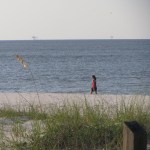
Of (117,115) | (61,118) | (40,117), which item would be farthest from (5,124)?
(117,115)

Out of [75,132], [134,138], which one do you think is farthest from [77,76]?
[134,138]

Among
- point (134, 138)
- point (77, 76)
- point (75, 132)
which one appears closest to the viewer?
point (134, 138)

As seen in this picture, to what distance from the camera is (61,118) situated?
5.53m

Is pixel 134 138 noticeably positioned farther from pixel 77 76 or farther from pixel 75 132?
pixel 77 76

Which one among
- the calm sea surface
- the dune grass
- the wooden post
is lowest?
the calm sea surface

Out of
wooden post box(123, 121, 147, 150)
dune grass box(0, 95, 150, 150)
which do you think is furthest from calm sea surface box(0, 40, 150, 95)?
wooden post box(123, 121, 147, 150)

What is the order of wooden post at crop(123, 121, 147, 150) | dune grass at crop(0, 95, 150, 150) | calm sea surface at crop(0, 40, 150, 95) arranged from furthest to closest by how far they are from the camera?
calm sea surface at crop(0, 40, 150, 95)
dune grass at crop(0, 95, 150, 150)
wooden post at crop(123, 121, 147, 150)

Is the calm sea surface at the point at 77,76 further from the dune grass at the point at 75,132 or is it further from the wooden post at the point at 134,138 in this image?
the wooden post at the point at 134,138

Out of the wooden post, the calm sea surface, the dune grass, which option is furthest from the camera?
the calm sea surface

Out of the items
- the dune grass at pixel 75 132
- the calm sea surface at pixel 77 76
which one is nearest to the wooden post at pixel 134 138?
the dune grass at pixel 75 132

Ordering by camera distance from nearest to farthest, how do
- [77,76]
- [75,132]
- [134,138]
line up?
[134,138]
[75,132]
[77,76]

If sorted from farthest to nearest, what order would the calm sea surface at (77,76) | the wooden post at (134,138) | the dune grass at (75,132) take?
the calm sea surface at (77,76) → the dune grass at (75,132) → the wooden post at (134,138)

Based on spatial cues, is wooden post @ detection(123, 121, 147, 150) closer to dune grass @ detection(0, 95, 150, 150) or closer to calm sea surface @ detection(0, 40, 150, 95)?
dune grass @ detection(0, 95, 150, 150)

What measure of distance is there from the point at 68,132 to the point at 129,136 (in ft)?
8.69
